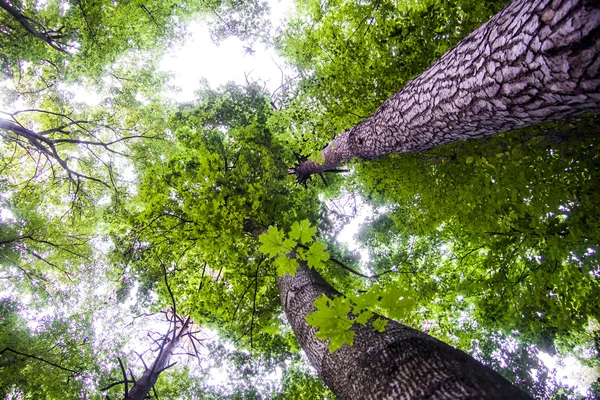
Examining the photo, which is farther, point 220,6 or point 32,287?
point 32,287

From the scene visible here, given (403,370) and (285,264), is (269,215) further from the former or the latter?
(403,370)

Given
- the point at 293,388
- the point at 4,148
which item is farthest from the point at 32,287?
Answer: the point at 293,388

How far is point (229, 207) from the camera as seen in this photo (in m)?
4.85

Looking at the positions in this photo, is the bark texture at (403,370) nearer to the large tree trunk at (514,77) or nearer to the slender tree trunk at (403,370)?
the slender tree trunk at (403,370)

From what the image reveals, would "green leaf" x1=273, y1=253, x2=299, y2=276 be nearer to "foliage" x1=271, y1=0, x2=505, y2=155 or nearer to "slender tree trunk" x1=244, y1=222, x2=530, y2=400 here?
"slender tree trunk" x1=244, y1=222, x2=530, y2=400

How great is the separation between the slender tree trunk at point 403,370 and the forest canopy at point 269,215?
13 cm

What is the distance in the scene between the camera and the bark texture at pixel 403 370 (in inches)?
43.8

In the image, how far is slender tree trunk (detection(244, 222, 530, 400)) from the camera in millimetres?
1112

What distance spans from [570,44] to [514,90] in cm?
39

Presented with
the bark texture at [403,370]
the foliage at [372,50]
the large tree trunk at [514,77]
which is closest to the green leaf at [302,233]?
the bark texture at [403,370]

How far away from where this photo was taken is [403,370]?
1.36 m

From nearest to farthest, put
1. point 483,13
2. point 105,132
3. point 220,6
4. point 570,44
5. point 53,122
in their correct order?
point 570,44 < point 483,13 < point 220,6 < point 53,122 < point 105,132

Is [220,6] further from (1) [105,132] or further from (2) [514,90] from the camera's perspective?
(2) [514,90]

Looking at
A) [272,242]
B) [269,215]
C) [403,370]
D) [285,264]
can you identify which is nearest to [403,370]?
[403,370]
